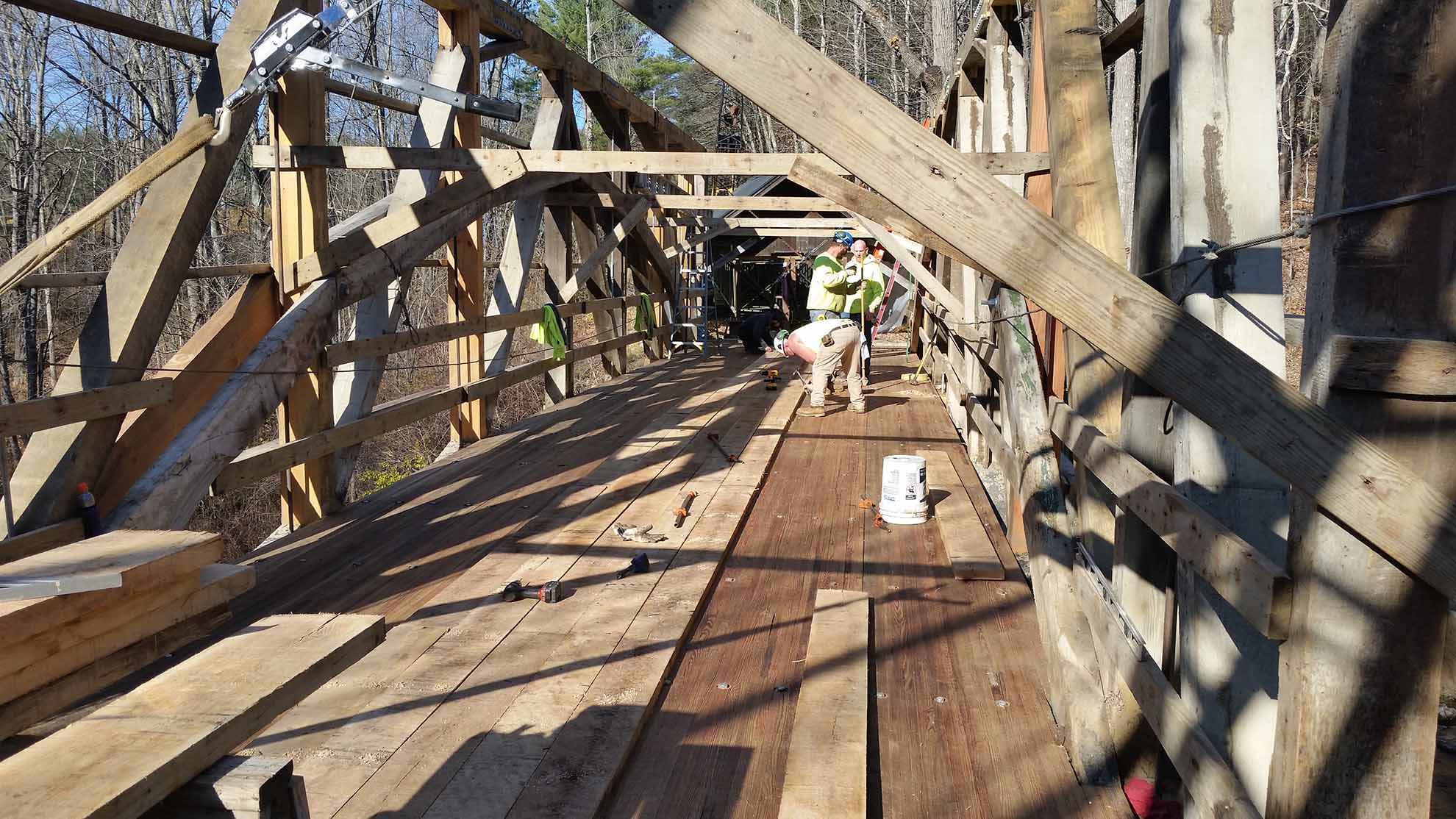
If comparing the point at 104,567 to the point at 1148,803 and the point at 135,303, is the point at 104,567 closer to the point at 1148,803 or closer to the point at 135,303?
the point at 1148,803

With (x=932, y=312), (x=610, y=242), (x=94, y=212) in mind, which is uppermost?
(x=94, y=212)

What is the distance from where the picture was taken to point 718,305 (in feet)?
82.4

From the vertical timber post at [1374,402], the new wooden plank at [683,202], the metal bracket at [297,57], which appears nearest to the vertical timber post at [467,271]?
the metal bracket at [297,57]

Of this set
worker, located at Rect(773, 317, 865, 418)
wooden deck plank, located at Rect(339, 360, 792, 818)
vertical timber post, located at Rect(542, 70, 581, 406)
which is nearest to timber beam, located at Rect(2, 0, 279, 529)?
wooden deck plank, located at Rect(339, 360, 792, 818)

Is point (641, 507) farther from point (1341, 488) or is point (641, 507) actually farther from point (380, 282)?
point (1341, 488)

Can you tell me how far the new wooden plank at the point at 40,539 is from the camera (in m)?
3.88

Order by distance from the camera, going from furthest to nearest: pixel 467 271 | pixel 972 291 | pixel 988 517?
pixel 467 271
pixel 972 291
pixel 988 517

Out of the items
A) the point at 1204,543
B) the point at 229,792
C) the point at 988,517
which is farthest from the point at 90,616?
the point at 988,517

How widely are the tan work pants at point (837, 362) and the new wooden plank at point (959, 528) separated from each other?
98.1 inches

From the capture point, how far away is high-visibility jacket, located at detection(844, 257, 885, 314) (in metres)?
10.3

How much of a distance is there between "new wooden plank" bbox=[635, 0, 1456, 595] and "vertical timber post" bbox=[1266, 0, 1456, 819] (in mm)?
120

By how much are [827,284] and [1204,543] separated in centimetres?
791

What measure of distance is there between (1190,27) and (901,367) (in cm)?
1193

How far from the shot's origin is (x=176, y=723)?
1.94 m
